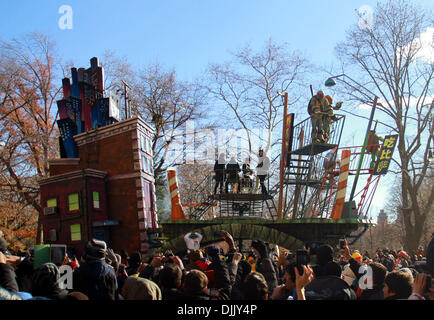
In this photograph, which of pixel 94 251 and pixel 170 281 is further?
pixel 94 251

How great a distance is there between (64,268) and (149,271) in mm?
1501

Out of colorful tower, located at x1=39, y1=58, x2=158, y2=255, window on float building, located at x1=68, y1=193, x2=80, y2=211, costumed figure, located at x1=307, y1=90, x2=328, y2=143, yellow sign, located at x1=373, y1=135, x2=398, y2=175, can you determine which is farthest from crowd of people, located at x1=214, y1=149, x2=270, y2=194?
window on float building, located at x1=68, y1=193, x2=80, y2=211

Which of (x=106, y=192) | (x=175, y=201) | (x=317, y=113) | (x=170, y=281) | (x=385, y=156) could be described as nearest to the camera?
(x=170, y=281)

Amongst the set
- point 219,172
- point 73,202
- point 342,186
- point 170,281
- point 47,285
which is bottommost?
point 170,281

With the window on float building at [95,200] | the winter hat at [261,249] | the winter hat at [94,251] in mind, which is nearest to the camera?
the winter hat at [94,251]

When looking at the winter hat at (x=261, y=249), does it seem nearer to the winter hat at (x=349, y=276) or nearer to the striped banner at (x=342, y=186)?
the winter hat at (x=349, y=276)

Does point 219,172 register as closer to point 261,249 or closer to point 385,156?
point 385,156

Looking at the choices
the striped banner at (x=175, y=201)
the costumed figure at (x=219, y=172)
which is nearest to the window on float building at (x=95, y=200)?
the striped banner at (x=175, y=201)

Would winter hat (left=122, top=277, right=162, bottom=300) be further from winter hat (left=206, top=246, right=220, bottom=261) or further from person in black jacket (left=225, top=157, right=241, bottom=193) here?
person in black jacket (left=225, top=157, right=241, bottom=193)

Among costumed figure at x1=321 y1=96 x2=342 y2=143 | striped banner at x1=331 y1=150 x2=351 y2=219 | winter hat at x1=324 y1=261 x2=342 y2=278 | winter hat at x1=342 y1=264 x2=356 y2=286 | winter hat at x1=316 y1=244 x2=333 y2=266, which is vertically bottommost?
winter hat at x1=342 y1=264 x2=356 y2=286

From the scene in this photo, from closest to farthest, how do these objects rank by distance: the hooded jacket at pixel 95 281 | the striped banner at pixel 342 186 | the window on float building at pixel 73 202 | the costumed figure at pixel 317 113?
the hooded jacket at pixel 95 281, the striped banner at pixel 342 186, the costumed figure at pixel 317 113, the window on float building at pixel 73 202

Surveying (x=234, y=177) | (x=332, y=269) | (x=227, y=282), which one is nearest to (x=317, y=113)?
(x=234, y=177)

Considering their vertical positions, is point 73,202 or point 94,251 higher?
point 73,202
